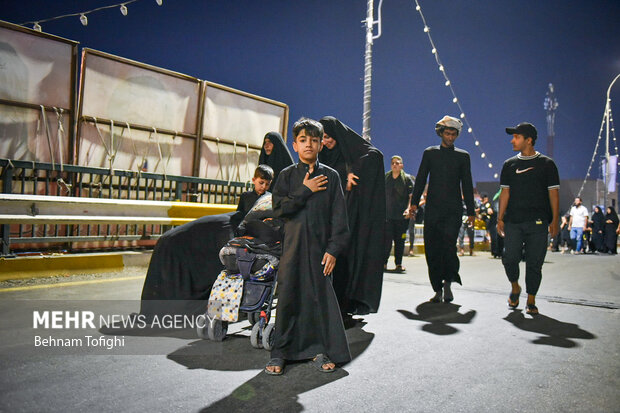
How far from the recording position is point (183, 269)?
418 cm

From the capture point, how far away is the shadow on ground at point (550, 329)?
389cm

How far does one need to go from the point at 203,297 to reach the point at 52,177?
15.5ft

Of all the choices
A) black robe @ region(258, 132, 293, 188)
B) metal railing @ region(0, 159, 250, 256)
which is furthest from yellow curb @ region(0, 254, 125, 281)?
black robe @ region(258, 132, 293, 188)

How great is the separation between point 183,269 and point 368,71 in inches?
381

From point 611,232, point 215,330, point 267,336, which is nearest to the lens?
point 267,336

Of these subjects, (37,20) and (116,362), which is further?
(37,20)

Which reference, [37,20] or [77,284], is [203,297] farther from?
[37,20]

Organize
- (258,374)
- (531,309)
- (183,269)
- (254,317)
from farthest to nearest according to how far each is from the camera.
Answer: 1. (531,309)
2. (183,269)
3. (254,317)
4. (258,374)

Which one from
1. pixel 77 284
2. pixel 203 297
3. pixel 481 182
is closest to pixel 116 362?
pixel 203 297

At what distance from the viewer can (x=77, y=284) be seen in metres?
5.79

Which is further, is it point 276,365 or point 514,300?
point 514,300

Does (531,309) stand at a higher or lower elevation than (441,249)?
lower

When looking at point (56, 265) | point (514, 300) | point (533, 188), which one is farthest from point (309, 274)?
point (56, 265)

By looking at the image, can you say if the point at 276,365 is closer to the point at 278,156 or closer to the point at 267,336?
the point at 267,336
